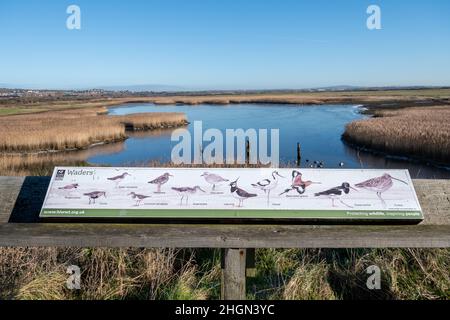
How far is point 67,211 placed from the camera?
2.87 meters

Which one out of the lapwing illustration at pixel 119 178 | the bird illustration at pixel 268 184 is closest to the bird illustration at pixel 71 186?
the lapwing illustration at pixel 119 178

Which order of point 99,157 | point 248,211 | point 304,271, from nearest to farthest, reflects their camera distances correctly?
point 248,211 → point 304,271 → point 99,157

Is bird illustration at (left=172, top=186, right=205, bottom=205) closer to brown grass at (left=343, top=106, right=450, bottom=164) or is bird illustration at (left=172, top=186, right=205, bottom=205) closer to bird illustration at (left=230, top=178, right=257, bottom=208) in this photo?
bird illustration at (left=230, top=178, right=257, bottom=208)

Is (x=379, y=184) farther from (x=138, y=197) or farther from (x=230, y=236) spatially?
(x=138, y=197)

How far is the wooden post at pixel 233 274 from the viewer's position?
8.90 ft

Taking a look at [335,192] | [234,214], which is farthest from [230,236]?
[335,192]

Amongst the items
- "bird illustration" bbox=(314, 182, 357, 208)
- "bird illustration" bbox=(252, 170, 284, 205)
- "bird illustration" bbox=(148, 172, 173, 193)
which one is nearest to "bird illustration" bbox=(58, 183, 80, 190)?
"bird illustration" bbox=(148, 172, 173, 193)

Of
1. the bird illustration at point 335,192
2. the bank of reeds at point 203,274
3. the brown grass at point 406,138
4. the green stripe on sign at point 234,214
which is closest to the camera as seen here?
the green stripe on sign at point 234,214

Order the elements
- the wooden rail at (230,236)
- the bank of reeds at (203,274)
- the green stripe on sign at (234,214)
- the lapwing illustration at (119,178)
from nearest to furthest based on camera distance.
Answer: the wooden rail at (230,236) < the green stripe on sign at (234,214) < the lapwing illustration at (119,178) < the bank of reeds at (203,274)

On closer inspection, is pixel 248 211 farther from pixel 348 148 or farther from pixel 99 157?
pixel 348 148

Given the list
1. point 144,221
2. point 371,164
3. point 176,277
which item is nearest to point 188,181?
point 144,221

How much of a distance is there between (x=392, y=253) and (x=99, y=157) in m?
19.5

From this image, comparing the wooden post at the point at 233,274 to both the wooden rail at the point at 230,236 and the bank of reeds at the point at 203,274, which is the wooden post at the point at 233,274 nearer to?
the wooden rail at the point at 230,236
